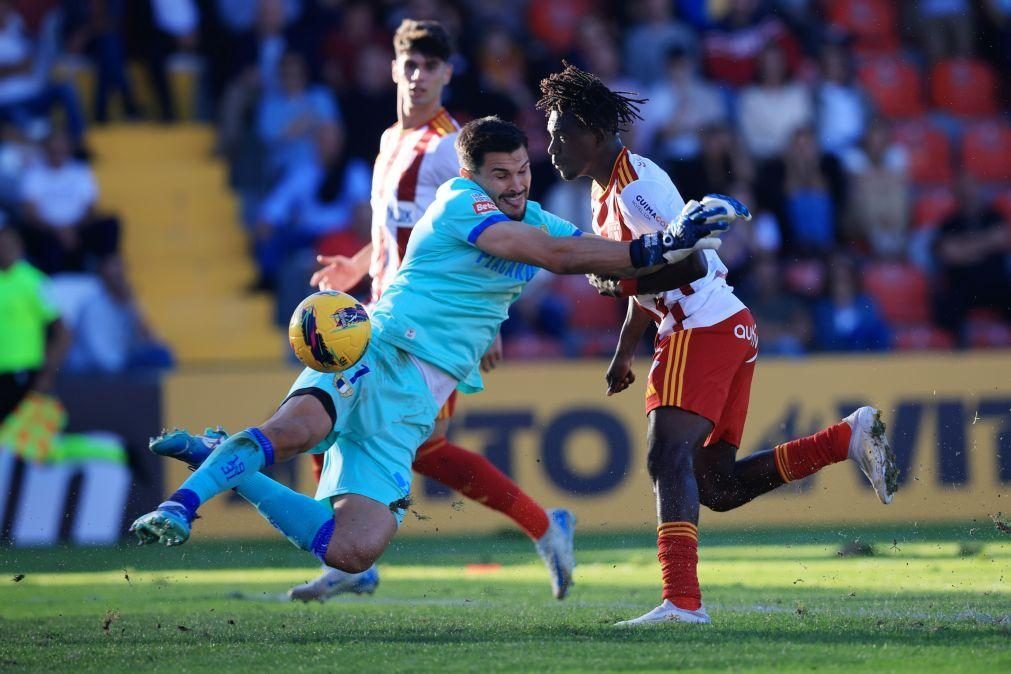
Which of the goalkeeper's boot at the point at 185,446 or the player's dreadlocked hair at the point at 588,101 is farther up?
the player's dreadlocked hair at the point at 588,101

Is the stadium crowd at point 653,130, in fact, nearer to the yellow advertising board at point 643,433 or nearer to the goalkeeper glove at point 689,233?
the yellow advertising board at point 643,433

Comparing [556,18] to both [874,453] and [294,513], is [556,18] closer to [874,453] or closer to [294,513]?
[874,453]

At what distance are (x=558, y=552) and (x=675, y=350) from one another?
1682mm

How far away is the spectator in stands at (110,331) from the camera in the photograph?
534 inches

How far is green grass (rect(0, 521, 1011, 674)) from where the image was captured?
19.4 ft

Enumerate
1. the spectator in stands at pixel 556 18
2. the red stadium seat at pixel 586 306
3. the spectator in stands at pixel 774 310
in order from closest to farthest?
the spectator in stands at pixel 774 310 → the red stadium seat at pixel 586 306 → the spectator in stands at pixel 556 18

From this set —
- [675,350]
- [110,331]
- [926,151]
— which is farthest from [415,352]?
[926,151]

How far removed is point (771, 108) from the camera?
15836 mm

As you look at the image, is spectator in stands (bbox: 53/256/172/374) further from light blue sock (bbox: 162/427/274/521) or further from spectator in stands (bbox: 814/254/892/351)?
light blue sock (bbox: 162/427/274/521)

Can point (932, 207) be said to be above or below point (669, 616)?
above

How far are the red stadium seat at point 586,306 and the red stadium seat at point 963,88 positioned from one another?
5139 millimetres

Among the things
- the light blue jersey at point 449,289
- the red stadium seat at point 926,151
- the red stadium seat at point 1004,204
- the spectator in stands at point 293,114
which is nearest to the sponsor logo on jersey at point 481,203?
the light blue jersey at point 449,289

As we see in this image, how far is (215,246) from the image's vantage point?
1597 centimetres

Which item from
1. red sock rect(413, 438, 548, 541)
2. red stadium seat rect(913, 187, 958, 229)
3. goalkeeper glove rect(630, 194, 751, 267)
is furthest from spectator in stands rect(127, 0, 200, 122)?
goalkeeper glove rect(630, 194, 751, 267)
